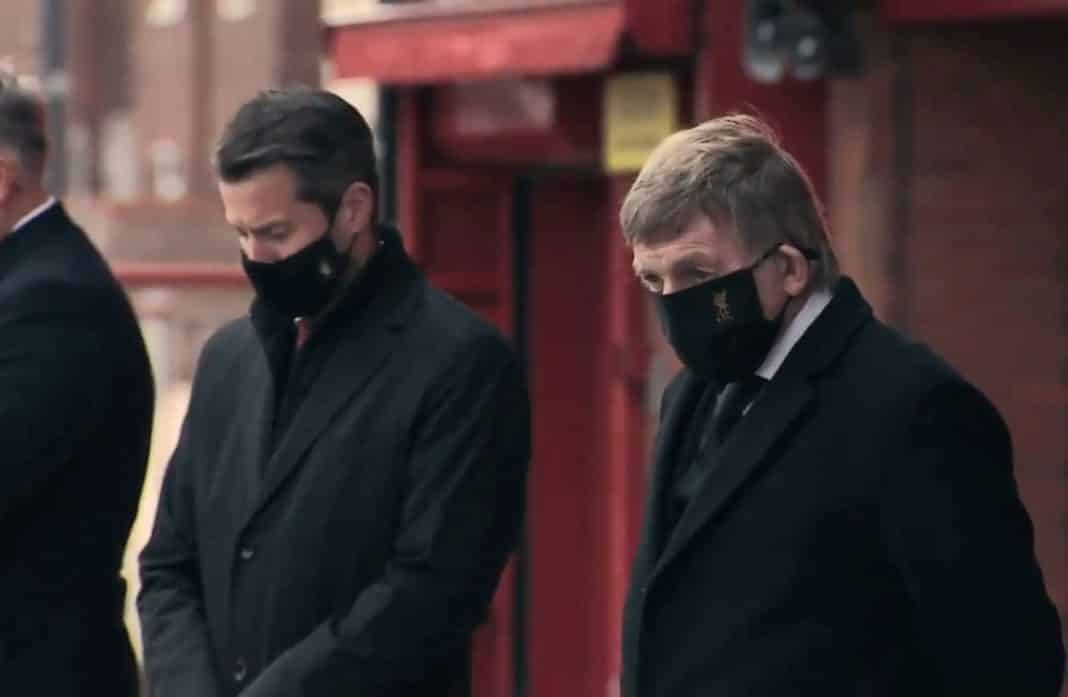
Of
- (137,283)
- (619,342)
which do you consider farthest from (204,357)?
(137,283)

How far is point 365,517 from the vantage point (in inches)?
167

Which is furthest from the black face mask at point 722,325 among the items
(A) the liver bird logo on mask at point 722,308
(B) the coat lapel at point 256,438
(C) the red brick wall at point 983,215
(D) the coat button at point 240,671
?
(C) the red brick wall at point 983,215

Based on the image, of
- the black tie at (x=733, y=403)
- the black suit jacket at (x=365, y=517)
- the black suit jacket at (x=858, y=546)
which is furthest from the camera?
the black suit jacket at (x=365, y=517)

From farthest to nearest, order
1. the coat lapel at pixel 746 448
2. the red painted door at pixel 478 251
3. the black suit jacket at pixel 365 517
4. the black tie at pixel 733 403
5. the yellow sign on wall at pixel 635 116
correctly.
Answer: the red painted door at pixel 478 251, the yellow sign on wall at pixel 635 116, the black suit jacket at pixel 365 517, the black tie at pixel 733 403, the coat lapel at pixel 746 448

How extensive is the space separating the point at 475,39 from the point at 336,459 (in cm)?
361

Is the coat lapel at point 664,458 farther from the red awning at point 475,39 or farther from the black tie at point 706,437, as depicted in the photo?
the red awning at point 475,39

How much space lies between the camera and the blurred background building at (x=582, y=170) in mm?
6711

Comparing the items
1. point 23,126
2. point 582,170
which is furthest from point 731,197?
point 582,170

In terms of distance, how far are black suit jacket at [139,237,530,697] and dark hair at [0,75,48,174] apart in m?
0.72

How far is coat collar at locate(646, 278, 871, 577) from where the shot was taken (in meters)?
3.55

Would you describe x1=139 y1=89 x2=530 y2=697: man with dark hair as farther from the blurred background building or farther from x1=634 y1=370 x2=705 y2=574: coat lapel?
the blurred background building

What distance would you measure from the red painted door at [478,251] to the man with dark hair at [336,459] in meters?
3.83

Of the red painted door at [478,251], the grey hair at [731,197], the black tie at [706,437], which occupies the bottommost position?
the red painted door at [478,251]

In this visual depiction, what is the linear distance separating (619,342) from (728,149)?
13.1 ft
